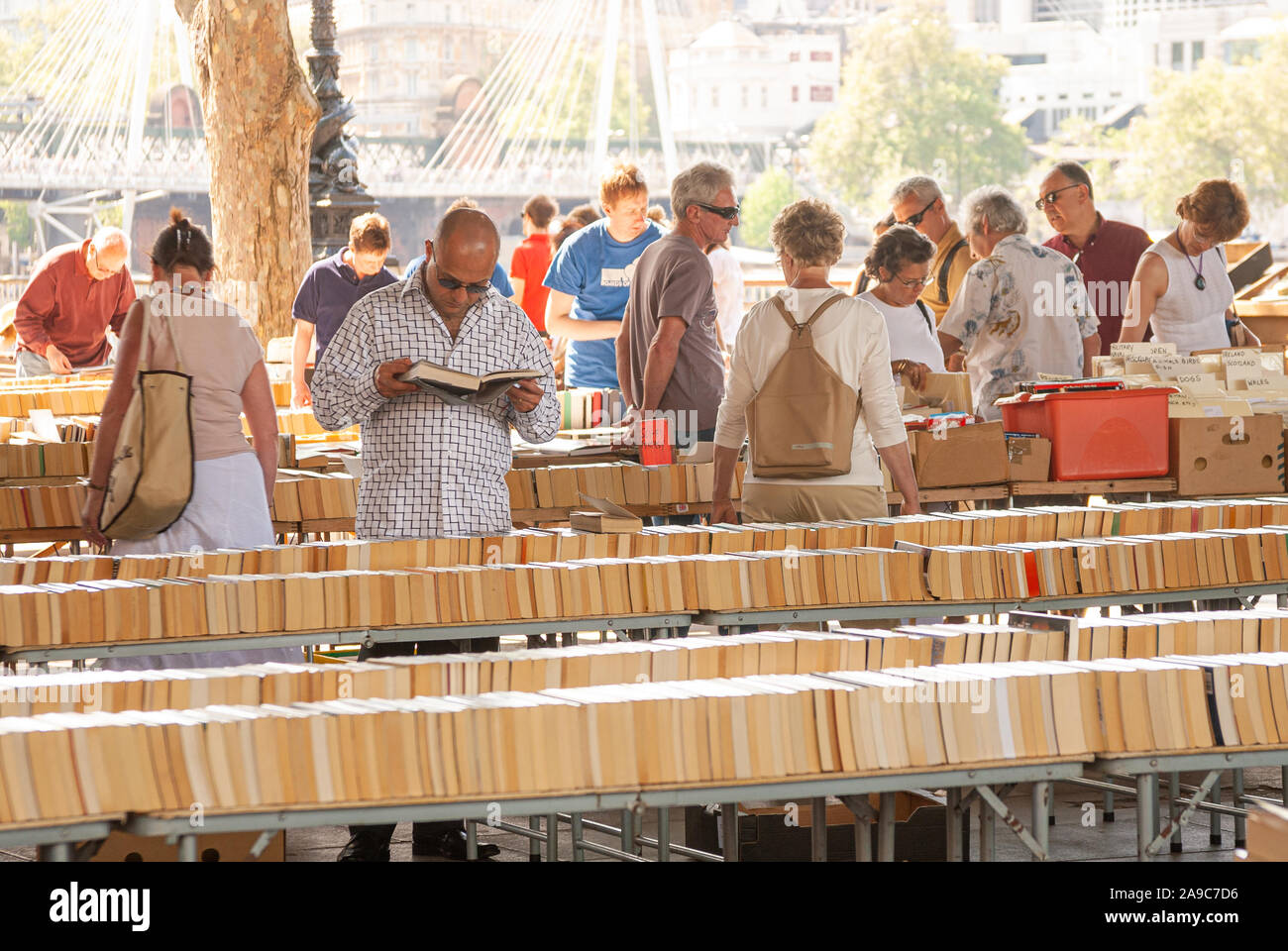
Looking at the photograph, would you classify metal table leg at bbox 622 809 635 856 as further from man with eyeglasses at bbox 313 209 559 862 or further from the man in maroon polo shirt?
the man in maroon polo shirt

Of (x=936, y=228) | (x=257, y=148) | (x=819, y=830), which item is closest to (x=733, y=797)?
(x=819, y=830)

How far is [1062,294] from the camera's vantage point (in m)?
5.77

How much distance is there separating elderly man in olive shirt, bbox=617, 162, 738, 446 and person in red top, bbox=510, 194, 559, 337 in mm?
3764

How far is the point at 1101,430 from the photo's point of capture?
5594 millimetres

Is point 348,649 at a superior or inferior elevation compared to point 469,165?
inferior

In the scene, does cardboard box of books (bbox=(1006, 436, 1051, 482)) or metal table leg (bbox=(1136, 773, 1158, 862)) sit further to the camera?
cardboard box of books (bbox=(1006, 436, 1051, 482))

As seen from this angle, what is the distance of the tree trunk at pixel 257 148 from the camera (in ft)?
32.3

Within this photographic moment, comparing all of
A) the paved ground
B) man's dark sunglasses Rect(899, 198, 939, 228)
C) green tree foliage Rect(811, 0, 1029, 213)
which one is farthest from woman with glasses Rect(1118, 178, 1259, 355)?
green tree foliage Rect(811, 0, 1029, 213)

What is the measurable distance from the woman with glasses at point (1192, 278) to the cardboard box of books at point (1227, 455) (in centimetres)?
57

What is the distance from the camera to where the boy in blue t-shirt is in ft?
19.2

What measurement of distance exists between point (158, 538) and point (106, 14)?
5760 centimetres

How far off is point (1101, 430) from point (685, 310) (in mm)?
1480
